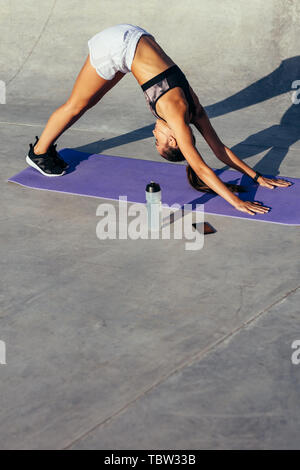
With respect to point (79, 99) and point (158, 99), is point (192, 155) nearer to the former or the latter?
point (158, 99)

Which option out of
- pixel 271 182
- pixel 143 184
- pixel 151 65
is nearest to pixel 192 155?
pixel 151 65

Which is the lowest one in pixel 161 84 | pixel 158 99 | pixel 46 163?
pixel 46 163

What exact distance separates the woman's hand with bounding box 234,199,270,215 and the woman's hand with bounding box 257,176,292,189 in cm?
58

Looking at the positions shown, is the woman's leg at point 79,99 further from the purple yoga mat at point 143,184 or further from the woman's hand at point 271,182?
the woman's hand at point 271,182

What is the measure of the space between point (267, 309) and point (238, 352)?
601 mm

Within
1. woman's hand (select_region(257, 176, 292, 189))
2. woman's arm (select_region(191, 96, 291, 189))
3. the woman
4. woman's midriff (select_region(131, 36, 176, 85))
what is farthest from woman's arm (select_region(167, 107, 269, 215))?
woman's hand (select_region(257, 176, 292, 189))

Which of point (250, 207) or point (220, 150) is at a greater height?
point (220, 150)

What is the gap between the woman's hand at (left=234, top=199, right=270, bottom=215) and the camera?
6.62 meters

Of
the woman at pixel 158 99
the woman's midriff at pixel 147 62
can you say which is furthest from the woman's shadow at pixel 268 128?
the woman's midriff at pixel 147 62

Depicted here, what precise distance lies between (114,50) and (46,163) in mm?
1508

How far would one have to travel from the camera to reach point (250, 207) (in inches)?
264

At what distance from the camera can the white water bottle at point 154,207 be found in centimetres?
639

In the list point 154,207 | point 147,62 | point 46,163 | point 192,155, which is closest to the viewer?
point 192,155

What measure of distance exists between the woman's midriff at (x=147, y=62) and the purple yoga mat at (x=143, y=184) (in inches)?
45.7
